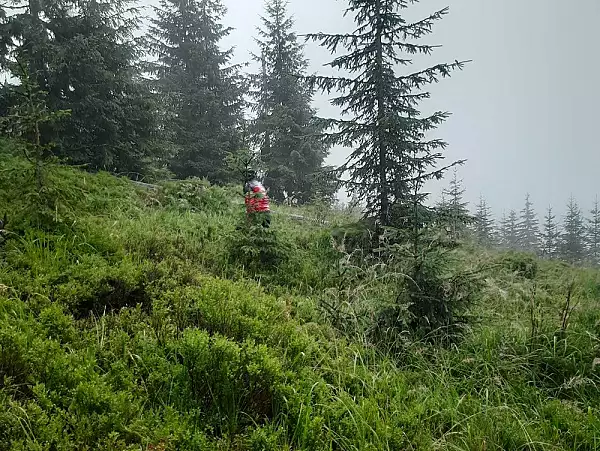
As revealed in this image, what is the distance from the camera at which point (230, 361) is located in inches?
102

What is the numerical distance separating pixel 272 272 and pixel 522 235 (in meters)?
33.1

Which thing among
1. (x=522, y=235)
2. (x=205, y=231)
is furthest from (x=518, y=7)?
(x=205, y=231)

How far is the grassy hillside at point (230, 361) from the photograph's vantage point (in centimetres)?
218

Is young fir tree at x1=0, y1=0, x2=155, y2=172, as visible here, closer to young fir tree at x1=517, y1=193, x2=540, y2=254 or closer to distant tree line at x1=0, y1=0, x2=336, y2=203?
distant tree line at x1=0, y1=0, x2=336, y2=203

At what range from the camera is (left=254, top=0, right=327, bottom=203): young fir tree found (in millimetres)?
18297

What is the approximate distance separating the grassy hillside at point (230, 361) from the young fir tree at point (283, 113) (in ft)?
44.2

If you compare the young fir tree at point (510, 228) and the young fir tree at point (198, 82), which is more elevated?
the young fir tree at point (198, 82)

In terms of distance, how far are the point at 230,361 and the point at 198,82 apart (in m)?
16.5

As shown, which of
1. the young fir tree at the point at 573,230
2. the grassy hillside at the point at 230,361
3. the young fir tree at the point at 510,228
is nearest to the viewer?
the grassy hillside at the point at 230,361

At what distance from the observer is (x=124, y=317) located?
10.5ft

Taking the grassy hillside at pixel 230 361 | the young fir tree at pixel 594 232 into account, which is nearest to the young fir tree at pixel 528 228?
the young fir tree at pixel 594 232

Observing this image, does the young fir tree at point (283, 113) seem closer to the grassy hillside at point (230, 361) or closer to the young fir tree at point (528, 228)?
the grassy hillside at point (230, 361)

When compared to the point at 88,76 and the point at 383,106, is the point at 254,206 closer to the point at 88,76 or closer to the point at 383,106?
the point at 383,106

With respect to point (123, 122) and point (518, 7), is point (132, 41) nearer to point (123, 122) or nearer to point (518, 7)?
point (123, 122)
